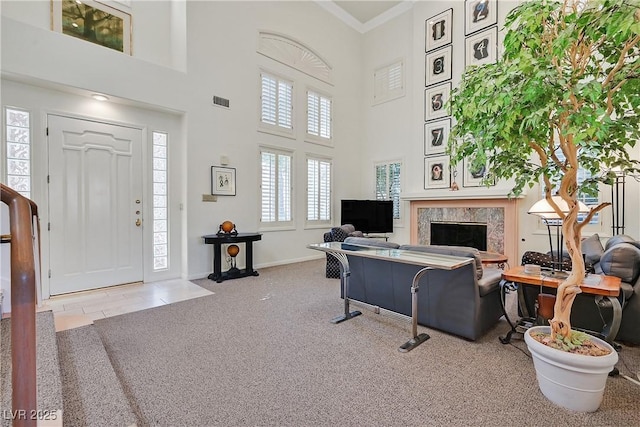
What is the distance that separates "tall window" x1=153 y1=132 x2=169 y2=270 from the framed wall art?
54.1 inches

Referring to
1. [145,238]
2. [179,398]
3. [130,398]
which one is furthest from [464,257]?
[145,238]

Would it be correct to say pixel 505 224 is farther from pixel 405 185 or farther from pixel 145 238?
pixel 145 238

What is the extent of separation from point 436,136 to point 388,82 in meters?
2.03

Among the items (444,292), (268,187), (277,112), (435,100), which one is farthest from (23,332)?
(435,100)

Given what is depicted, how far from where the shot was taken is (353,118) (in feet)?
25.2

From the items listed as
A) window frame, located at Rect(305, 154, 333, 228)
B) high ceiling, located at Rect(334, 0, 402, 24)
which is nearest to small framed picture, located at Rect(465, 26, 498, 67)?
high ceiling, located at Rect(334, 0, 402, 24)

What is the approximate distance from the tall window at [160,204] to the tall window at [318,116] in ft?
9.98

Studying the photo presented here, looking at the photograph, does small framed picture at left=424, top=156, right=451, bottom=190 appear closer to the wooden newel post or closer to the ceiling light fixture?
the ceiling light fixture

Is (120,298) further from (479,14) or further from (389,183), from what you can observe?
(479,14)

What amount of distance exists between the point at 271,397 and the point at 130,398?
2.85 feet

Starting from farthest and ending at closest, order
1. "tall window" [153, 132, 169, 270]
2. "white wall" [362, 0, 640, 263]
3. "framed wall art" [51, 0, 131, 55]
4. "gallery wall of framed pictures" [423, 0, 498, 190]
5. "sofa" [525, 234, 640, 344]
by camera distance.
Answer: "gallery wall of framed pictures" [423, 0, 498, 190], "white wall" [362, 0, 640, 263], "tall window" [153, 132, 169, 270], "framed wall art" [51, 0, 131, 55], "sofa" [525, 234, 640, 344]

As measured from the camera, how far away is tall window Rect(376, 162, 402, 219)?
7.18 metres

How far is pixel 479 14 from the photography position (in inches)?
231

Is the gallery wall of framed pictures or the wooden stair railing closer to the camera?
the wooden stair railing
